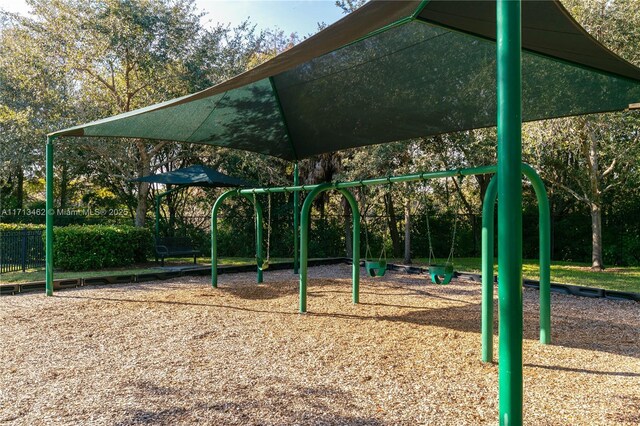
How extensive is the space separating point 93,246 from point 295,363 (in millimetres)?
6234

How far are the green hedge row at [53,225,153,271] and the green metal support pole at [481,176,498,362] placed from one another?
6.93m

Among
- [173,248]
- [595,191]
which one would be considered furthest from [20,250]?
[595,191]

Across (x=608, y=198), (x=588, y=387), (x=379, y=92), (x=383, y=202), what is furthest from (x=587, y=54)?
(x=608, y=198)

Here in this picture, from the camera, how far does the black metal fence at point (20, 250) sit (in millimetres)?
7551

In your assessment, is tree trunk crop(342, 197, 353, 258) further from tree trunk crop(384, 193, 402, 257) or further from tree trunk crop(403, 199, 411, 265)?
tree trunk crop(403, 199, 411, 265)

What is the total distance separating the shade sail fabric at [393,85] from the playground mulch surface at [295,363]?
2.00 meters

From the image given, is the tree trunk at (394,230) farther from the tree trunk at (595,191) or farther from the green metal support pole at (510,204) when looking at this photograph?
the green metal support pole at (510,204)

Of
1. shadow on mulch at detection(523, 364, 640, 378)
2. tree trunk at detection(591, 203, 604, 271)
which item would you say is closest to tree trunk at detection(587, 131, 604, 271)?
tree trunk at detection(591, 203, 604, 271)

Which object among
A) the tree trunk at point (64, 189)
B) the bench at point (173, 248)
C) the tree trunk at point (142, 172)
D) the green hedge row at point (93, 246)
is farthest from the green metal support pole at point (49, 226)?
the tree trunk at point (64, 189)

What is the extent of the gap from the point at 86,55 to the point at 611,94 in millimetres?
9027

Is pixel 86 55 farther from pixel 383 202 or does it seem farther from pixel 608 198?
pixel 608 198

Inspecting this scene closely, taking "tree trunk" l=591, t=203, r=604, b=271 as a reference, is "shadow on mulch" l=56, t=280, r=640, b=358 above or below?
below

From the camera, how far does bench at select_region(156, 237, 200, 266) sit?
8555 mm

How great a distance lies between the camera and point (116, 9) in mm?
8820
